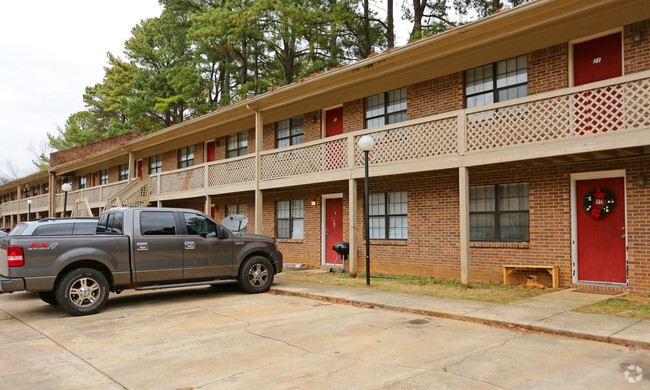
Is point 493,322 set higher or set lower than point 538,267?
lower

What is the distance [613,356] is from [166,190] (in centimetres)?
1803

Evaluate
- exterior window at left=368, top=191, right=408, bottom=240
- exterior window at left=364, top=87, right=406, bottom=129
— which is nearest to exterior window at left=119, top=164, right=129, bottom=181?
exterior window at left=364, top=87, right=406, bottom=129

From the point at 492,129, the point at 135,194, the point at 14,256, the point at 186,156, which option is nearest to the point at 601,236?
the point at 492,129

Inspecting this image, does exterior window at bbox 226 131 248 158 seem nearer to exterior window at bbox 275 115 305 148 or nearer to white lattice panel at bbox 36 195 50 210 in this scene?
exterior window at bbox 275 115 305 148

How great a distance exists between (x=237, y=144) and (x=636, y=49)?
560 inches

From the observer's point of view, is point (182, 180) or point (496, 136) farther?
point (182, 180)

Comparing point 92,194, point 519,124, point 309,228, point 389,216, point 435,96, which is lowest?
point 309,228

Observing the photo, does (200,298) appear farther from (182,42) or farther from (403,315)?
(182,42)

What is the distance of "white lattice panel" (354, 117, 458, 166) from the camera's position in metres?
10.7

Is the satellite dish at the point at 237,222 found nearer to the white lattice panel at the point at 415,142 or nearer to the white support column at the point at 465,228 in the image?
the white lattice panel at the point at 415,142

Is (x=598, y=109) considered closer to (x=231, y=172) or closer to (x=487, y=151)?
(x=487, y=151)

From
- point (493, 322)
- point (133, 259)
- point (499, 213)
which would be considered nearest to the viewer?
point (493, 322)

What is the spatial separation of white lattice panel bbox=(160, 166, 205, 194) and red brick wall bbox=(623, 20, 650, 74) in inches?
568

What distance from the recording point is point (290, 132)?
16.9 meters
